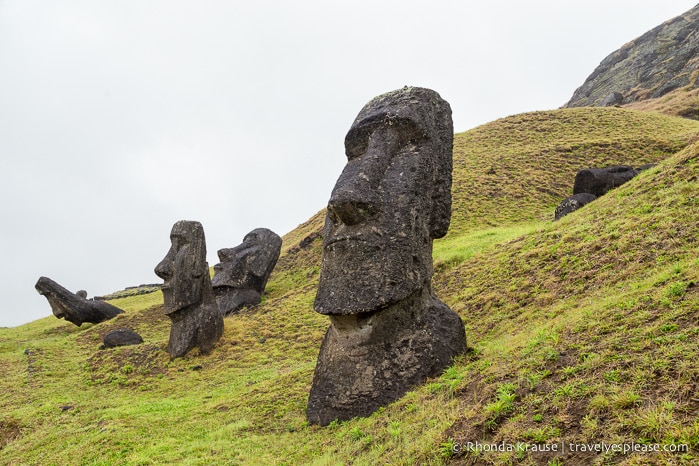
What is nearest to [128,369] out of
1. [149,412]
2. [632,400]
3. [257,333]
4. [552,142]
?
[257,333]

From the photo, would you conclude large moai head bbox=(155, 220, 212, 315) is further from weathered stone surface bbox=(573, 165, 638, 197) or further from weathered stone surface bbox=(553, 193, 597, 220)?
weathered stone surface bbox=(573, 165, 638, 197)

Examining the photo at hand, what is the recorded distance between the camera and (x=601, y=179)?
63.4 ft

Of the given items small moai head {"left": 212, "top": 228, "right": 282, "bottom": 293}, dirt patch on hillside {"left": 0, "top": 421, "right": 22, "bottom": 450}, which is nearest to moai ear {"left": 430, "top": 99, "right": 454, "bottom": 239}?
dirt patch on hillside {"left": 0, "top": 421, "right": 22, "bottom": 450}

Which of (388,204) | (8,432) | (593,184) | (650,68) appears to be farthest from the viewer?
(650,68)

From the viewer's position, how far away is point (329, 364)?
7.05 meters

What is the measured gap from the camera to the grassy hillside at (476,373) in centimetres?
380

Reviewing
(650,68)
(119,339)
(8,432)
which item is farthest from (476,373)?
(650,68)

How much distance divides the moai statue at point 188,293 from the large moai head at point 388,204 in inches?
334

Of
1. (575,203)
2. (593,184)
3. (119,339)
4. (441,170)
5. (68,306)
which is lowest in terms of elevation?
(575,203)

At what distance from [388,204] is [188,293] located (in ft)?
31.9

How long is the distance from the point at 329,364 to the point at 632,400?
4.34 m

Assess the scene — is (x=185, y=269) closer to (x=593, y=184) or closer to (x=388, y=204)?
(x=388, y=204)

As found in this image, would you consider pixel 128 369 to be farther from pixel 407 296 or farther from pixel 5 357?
pixel 407 296

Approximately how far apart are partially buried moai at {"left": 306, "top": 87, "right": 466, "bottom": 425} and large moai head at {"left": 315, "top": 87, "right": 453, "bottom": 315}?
16 mm
